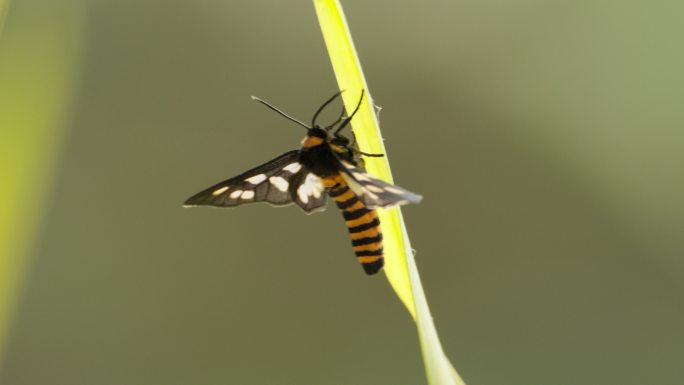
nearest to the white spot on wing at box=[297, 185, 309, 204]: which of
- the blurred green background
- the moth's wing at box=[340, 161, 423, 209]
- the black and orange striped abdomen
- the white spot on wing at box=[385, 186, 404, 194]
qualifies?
the black and orange striped abdomen

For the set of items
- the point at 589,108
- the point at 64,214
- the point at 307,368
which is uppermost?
the point at 64,214

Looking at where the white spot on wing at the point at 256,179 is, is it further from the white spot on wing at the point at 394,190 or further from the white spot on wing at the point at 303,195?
the white spot on wing at the point at 394,190

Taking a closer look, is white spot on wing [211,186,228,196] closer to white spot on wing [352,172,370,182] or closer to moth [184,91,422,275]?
moth [184,91,422,275]

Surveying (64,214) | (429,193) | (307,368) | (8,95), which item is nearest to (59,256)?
(64,214)

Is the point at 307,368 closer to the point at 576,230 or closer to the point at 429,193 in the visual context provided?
the point at 429,193

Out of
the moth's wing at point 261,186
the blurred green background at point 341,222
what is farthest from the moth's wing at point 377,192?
the blurred green background at point 341,222
